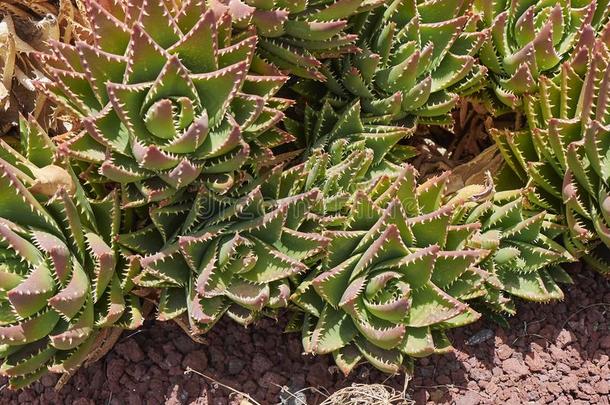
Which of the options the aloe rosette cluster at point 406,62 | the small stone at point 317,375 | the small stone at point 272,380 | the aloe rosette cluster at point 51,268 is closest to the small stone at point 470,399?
the small stone at point 317,375

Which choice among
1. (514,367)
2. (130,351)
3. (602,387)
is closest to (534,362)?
(514,367)

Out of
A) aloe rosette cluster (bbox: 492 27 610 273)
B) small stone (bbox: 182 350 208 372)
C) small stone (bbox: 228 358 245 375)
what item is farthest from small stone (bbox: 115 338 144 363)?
aloe rosette cluster (bbox: 492 27 610 273)

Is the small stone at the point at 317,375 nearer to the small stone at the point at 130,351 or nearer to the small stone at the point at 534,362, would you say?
the small stone at the point at 130,351

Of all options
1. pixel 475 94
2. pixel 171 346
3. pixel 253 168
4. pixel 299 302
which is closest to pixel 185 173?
Result: pixel 253 168

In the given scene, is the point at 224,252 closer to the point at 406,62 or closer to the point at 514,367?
the point at 406,62

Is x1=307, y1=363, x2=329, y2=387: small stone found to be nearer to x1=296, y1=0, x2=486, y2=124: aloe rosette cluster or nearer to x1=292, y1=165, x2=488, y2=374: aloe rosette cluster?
x1=292, y1=165, x2=488, y2=374: aloe rosette cluster

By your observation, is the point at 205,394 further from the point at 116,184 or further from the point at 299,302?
the point at 116,184
